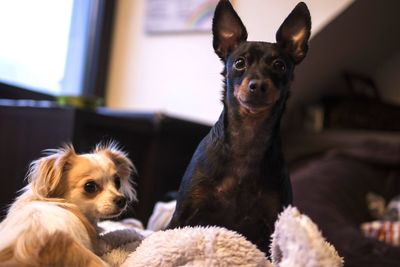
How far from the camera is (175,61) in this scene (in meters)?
1.46

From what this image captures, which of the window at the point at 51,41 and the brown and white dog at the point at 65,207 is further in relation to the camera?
the window at the point at 51,41

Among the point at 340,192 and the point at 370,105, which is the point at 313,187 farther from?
the point at 370,105

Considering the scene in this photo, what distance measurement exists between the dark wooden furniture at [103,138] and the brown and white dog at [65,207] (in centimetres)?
12

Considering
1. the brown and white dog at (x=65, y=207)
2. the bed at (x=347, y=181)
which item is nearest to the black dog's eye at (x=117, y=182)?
the brown and white dog at (x=65, y=207)

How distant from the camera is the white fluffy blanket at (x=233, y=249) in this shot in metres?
0.50

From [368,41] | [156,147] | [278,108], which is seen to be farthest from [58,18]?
[368,41]

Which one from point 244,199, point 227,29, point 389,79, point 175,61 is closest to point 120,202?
point 244,199

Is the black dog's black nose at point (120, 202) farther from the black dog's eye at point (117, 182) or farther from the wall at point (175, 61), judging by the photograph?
the wall at point (175, 61)

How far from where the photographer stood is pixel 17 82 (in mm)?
1560

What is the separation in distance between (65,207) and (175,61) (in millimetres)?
923

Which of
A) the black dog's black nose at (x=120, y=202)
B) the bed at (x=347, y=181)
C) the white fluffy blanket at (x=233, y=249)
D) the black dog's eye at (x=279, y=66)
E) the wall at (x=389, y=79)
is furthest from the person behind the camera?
the wall at (x=389, y=79)

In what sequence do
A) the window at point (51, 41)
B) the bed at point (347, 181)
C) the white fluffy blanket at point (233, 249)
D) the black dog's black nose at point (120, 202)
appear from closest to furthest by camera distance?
1. the white fluffy blanket at point (233, 249)
2. the black dog's black nose at point (120, 202)
3. the window at point (51, 41)
4. the bed at point (347, 181)

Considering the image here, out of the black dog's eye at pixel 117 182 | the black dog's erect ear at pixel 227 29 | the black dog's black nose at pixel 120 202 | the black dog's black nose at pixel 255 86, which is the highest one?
the black dog's erect ear at pixel 227 29

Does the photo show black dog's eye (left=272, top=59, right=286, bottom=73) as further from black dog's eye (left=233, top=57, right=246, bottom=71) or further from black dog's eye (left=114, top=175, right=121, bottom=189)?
black dog's eye (left=114, top=175, right=121, bottom=189)
